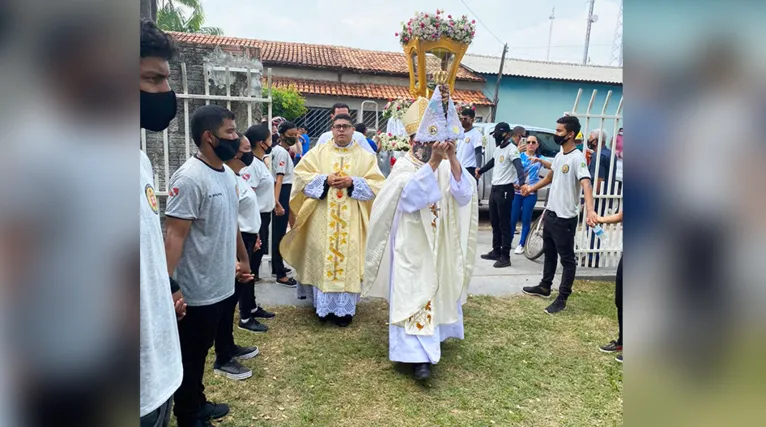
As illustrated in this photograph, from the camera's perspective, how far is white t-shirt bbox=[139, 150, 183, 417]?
49.6 inches

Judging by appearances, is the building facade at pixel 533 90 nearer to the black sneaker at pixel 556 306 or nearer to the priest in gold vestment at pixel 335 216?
the black sneaker at pixel 556 306

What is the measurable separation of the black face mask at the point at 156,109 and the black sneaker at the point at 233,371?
2309mm

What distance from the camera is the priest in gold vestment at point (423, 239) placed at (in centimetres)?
338

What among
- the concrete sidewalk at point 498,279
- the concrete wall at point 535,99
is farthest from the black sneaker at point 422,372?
the concrete wall at point 535,99

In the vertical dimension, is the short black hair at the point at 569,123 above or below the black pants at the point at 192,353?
above

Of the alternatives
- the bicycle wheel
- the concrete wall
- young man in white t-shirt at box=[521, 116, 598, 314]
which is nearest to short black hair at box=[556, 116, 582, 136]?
young man in white t-shirt at box=[521, 116, 598, 314]

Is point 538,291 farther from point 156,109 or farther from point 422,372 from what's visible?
point 156,109

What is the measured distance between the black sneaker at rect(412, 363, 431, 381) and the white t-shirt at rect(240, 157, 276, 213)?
2.21 meters

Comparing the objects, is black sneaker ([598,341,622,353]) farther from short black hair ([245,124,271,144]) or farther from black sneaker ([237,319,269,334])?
short black hair ([245,124,271,144])

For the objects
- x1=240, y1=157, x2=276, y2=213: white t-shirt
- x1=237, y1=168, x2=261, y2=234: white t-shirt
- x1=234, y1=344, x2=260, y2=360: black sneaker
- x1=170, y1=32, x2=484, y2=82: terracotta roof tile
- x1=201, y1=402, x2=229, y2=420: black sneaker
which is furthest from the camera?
x1=170, y1=32, x2=484, y2=82: terracotta roof tile
